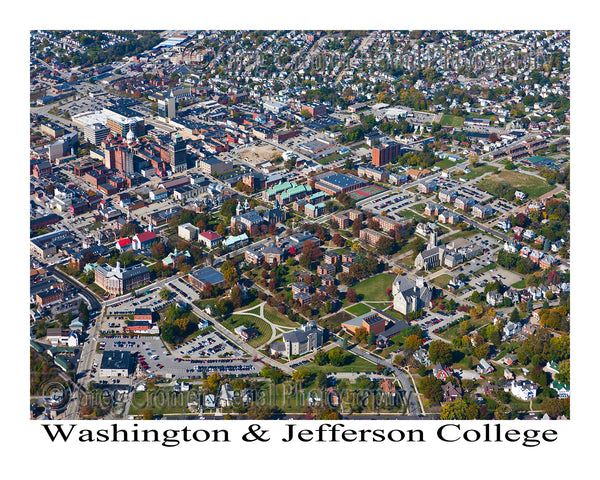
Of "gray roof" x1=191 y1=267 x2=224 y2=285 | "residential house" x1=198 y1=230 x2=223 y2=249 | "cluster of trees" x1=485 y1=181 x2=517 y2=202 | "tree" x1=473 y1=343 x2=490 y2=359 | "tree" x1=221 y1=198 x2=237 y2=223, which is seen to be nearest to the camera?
"tree" x1=473 y1=343 x2=490 y2=359

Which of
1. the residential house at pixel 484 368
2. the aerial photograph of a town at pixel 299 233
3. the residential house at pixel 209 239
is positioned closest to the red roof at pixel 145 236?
the aerial photograph of a town at pixel 299 233

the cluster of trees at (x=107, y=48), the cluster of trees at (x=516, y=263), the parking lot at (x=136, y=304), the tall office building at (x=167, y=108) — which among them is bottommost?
the parking lot at (x=136, y=304)

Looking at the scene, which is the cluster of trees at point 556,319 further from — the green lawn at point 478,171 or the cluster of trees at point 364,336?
the green lawn at point 478,171

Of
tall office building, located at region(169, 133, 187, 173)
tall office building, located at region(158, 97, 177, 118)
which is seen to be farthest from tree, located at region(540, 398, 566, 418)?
tall office building, located at region(158, 97, 177, 118)

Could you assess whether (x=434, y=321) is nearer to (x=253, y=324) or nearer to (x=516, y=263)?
(x=516, y=263)

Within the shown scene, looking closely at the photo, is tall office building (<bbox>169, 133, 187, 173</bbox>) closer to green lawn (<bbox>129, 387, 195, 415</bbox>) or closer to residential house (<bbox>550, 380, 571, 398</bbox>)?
green lawn (<bbox>129, 387, 195, 415</bbox>)

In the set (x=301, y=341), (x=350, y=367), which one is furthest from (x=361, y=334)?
(x=301, y=341)
